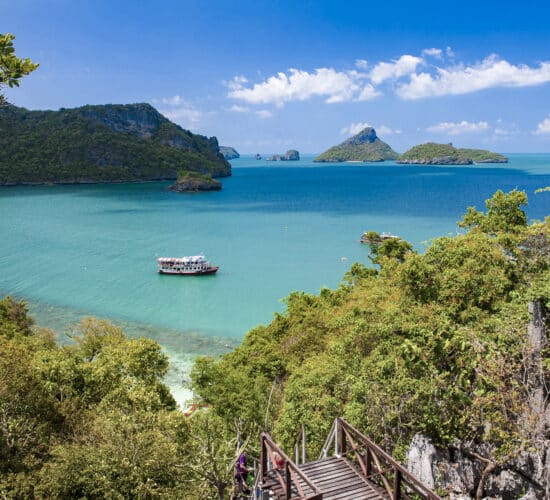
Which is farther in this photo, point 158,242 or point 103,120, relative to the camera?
point 103,120

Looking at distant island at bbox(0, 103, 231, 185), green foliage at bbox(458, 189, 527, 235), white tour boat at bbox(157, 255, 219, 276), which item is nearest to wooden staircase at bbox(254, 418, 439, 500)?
green foliage at bbox(458, 189, 527, 235)

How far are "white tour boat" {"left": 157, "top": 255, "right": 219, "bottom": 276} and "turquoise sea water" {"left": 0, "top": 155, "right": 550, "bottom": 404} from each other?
1.07 m

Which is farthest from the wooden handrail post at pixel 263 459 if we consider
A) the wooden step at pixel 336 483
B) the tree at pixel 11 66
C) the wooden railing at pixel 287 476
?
the tree at pixel 11 66

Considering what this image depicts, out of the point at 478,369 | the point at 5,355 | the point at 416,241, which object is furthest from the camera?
the point at 416,241

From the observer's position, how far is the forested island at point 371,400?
8523 millimetres

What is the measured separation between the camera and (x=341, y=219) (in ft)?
239

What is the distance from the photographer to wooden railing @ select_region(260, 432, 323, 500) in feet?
20.9

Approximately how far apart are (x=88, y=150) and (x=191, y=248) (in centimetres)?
12223

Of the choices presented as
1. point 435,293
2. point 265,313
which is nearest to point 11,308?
point 265,313

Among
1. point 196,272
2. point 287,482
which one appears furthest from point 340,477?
point 196,272

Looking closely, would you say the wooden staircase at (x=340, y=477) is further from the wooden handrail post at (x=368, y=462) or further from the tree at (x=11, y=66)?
the tree at (x=11, y=66)

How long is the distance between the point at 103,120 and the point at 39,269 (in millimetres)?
165590

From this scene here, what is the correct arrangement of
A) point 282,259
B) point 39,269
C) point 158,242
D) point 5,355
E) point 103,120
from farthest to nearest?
point 103,120 < point 158,242 < point 282,259 < point 39,269 < point 5,355

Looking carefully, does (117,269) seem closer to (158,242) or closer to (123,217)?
(158,242)
